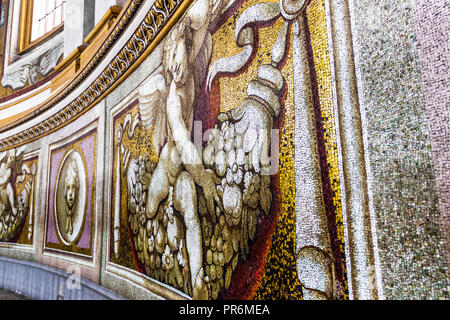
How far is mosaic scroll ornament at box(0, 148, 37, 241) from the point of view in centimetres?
514

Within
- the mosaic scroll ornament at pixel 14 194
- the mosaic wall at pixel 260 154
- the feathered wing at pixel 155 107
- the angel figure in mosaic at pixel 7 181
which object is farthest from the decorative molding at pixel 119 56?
the angel figure in mosaic at pixel 7 181

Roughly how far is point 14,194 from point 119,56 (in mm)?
3716

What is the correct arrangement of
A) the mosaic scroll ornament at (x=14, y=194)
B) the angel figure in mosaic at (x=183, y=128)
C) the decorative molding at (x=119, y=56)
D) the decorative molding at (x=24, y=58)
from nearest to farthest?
1. the angel figure in mosaic at (x=183, y=128)
2. the decorative molding at (x=119, y=56)
3. the mosaic scroll ornament at (x=14, y=194)
4. the decorative molding at (x=24, y=58)

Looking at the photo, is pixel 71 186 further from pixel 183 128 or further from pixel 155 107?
pixel 183 128

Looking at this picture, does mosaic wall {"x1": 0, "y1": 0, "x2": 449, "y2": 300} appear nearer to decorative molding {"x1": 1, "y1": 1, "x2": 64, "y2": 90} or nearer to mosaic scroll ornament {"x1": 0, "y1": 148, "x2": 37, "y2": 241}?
mosaic scroll ornament {"x1": 0, "y1": 148, "x2": 37, "y2": 241}

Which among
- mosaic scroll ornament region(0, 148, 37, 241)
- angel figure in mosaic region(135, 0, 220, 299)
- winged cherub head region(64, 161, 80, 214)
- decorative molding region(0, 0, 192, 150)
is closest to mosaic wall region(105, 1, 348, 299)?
angel figure in mosaic region(135, 0, 220, 299)

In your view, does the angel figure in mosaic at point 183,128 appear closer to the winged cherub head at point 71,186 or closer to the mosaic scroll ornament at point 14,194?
the winged cherub head at point 71,186

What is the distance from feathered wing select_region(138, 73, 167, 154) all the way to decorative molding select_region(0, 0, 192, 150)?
29cm

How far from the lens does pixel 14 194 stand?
5.47 metres

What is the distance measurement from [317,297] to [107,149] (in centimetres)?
266

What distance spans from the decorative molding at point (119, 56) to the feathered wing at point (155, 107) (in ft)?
0.95

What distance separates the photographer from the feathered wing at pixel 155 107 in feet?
7.94
